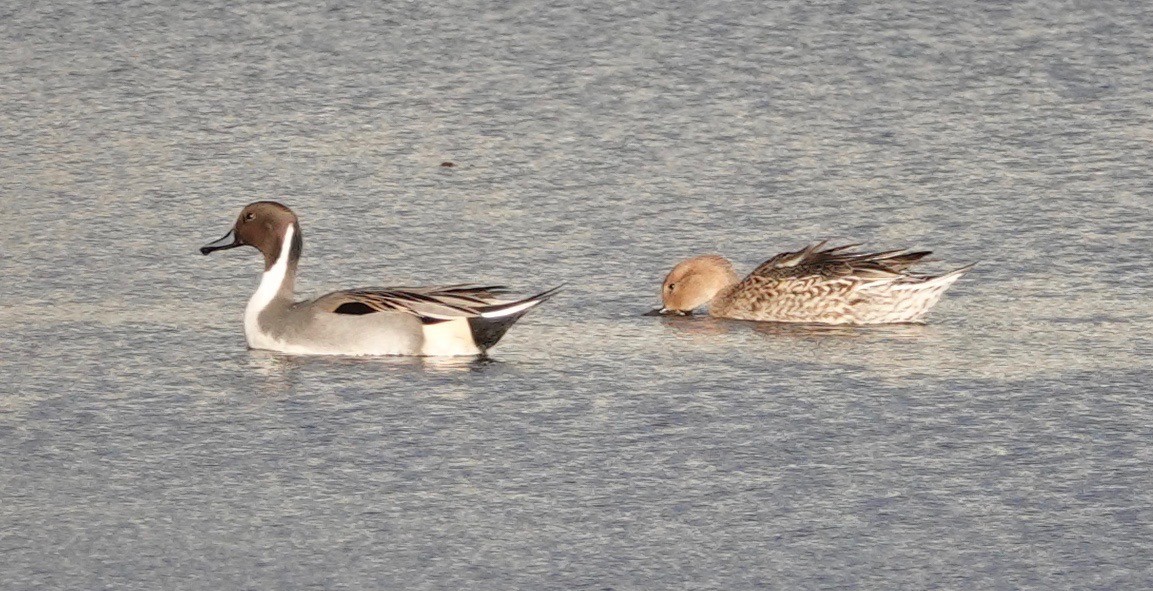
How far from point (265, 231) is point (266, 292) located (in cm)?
45

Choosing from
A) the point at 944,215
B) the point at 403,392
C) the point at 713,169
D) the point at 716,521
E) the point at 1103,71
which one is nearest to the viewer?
the point at 716,521

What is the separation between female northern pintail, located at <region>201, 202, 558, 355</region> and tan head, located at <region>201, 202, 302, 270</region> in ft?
1.36

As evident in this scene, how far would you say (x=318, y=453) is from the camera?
25.3ft

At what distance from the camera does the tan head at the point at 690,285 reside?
32.9ft

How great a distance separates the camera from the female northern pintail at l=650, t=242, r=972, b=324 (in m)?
10.0

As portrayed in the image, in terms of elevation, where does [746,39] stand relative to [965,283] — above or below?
above

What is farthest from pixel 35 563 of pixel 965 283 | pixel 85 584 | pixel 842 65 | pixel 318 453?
pixel 842 65

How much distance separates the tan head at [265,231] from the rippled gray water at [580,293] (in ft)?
0.85

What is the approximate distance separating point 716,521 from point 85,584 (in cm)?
195

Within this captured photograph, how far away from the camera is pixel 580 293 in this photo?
10086 mm

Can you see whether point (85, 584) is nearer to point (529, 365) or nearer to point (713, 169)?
point (529, 365)

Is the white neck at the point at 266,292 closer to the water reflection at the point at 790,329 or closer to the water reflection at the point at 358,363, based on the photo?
the water reflection at the point at 358,363

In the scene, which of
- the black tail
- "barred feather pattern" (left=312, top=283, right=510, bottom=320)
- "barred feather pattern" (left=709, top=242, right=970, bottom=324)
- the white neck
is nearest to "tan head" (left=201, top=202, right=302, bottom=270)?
the white neck

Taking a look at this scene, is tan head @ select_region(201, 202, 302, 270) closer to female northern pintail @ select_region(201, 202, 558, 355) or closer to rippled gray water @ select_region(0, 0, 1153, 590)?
rippled gray water @ select_region(0, 0, 1153, 590)
